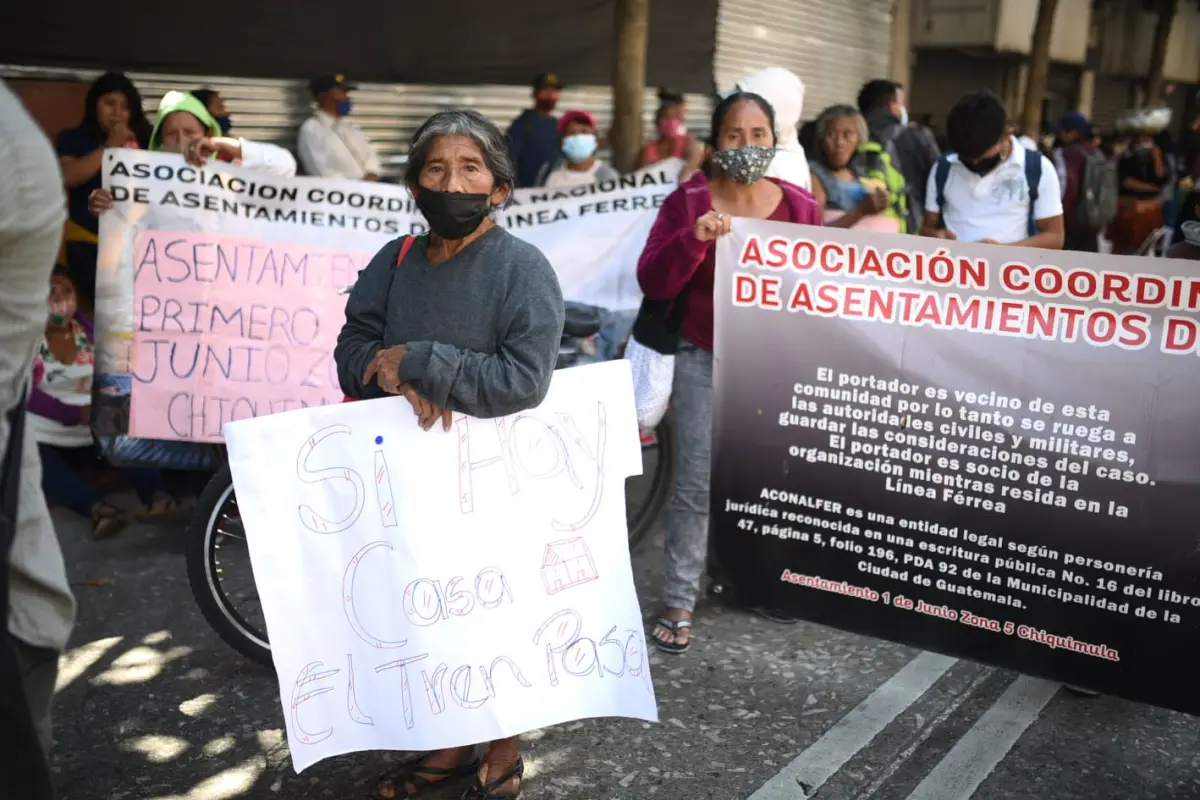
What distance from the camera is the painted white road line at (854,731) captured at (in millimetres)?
3398

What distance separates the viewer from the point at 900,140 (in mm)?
7934

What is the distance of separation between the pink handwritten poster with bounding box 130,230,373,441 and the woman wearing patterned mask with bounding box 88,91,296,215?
347mm

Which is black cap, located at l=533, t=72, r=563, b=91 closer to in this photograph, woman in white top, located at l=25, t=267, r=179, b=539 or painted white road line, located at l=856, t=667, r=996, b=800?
woman in white top, located at l=25, t=267, r=179, b=539

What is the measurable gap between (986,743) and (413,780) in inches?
67.4

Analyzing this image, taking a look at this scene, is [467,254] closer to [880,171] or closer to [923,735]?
[923,735]

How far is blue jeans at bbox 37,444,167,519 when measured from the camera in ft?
17.6

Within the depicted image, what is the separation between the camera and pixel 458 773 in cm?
332

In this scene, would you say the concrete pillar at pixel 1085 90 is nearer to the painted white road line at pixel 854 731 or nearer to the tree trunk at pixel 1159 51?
the tree trunk at pixel 1159 51

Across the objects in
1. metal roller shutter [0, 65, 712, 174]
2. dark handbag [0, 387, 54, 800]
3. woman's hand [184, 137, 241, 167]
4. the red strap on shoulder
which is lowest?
dark handbag [0, 387, 54, 800]

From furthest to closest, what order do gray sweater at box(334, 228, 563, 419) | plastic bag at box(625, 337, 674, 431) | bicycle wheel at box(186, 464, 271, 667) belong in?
plastic bag at box(625, 337, 674, 431), bicycle wheel at box(186, 464, 271, 667), gray sweater at box(334, 228, 563, 419)

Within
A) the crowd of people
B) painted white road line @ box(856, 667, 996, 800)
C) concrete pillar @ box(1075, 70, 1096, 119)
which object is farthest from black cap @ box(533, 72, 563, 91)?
concrete pillar @ box(1075, 70, 1096, 119)

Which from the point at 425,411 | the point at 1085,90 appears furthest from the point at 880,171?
the point at 1085,90

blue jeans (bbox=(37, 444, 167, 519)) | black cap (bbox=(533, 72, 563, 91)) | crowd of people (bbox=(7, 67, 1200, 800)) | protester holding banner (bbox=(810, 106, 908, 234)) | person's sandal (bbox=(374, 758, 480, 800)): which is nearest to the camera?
crowd of people (bbox=(7, 67, 1200, 800))

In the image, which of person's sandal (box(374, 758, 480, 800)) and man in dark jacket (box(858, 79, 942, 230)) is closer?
person's sandal (box(374, 758, 480, 800))
